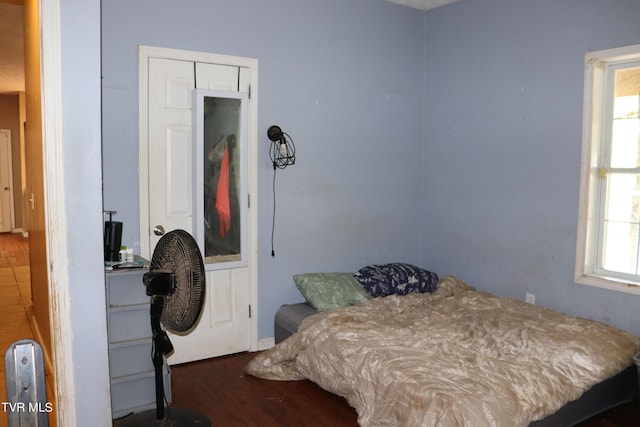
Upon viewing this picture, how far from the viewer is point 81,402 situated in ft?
7.66

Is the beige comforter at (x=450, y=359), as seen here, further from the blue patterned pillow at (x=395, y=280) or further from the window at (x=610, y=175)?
the window at (x=610, y=175)

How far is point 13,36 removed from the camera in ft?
17.3

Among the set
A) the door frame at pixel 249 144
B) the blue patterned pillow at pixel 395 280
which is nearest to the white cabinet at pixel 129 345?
the door frame at pixel 249 144

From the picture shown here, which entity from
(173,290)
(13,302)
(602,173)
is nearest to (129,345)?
(173,290)

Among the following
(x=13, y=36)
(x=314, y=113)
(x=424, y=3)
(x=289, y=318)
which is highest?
(x=424, y=3)

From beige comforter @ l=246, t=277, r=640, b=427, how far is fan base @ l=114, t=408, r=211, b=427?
73 cm

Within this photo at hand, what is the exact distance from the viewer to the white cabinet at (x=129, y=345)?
9.51 feet

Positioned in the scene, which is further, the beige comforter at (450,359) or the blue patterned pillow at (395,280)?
the blue patterned pillow at (395,280)

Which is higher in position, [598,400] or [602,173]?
[602,173]

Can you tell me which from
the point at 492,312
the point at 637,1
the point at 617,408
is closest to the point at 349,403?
the point at 492,312

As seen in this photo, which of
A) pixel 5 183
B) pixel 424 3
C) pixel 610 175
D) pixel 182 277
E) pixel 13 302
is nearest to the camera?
pixel 182 277

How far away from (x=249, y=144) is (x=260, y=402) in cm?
180

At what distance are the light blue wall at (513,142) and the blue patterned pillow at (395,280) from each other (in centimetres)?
59

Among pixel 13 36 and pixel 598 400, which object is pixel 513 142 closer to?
pixel 598 400
